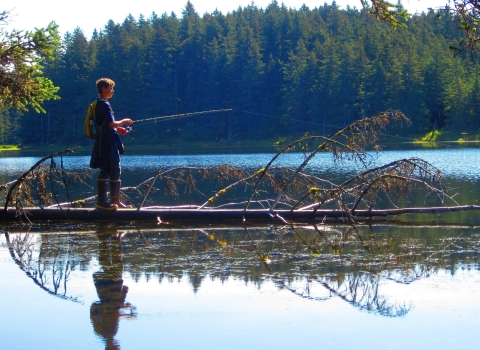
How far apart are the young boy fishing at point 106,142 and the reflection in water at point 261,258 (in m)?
0.91

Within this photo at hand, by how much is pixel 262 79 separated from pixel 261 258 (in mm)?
80540

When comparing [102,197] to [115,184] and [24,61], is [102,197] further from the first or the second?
[24,61]

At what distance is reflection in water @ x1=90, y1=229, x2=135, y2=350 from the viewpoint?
4.80 m

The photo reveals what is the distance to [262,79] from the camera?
86688mm

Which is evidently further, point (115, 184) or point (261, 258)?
point (115, 184)

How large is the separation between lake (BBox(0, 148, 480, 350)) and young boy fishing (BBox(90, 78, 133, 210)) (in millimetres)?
892

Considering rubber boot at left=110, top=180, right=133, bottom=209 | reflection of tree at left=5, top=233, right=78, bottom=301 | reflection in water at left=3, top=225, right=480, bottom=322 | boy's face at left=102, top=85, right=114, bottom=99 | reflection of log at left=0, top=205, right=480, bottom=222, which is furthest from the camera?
reflection of log at left=0, top=205, right=480, bottom=222

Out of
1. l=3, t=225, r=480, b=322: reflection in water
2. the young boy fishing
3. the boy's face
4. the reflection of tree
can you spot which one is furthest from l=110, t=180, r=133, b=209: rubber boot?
the reflection of tree

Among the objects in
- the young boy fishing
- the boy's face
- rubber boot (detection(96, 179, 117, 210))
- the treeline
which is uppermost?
the treeline

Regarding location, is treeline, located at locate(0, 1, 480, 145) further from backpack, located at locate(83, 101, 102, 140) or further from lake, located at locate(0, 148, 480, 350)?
lake, located at locate(0, 148, 480, 350)

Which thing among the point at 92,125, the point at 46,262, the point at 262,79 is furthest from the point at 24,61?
the point at 262,79

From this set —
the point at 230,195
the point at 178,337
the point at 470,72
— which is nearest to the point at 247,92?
the point at 470,72

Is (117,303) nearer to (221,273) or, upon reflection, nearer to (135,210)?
(221,273)

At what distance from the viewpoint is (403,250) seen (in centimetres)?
750
